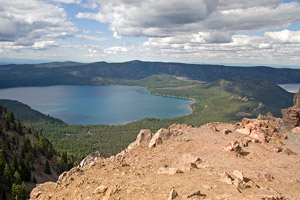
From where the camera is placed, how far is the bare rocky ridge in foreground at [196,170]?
44.4 ft

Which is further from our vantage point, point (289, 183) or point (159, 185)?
point (289, 183)

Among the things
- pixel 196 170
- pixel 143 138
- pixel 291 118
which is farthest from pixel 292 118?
pixel 196 170

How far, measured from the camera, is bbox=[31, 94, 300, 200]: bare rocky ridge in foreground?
13523 millimetres

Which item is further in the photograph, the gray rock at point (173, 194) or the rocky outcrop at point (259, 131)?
the rocky outcrop at point (259, 131)

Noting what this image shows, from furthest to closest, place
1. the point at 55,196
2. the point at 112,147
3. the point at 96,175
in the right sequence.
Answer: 1. the point at 112,147
2. the point at 96,175
3. the point at 55,196

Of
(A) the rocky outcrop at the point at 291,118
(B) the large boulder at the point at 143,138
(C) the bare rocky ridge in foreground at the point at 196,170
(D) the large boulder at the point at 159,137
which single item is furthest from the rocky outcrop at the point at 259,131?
(B) the large boulder at the point at 143,138

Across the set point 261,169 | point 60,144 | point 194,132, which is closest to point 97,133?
point 60,144

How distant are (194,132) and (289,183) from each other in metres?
12.0

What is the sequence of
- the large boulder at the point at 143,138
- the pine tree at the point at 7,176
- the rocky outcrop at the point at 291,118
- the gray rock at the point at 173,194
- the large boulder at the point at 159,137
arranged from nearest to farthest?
the gray rock at the point at 173,194, the large boulder at the point at 159,137, the large boulder at the point at 143,138, the rocky outcrop at the point at 291,118, the pine tree at the point at 7,176

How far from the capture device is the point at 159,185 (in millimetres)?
14062

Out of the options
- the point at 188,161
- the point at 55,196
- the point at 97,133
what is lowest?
the point at 97,133

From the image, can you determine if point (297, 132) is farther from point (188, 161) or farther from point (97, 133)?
point (97, 133)

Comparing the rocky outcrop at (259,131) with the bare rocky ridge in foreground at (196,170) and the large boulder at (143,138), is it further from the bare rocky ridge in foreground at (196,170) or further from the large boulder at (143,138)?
the large boulder at (143,138)

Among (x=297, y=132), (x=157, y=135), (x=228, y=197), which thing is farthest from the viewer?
(x=297, y=132)
